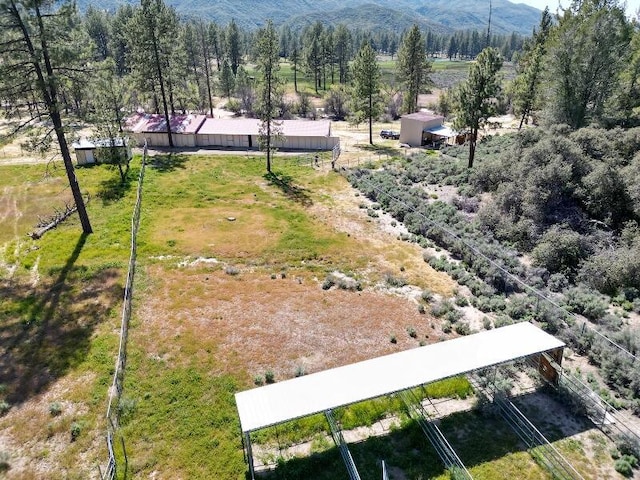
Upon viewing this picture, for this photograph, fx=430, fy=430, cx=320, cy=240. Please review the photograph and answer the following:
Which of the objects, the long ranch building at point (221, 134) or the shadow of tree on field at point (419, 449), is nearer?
the shadow of tree on field at point (419, 449)

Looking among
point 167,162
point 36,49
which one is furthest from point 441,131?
point 36,49

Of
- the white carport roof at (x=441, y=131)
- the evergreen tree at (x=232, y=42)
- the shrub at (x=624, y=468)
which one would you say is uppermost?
the evergreen tree at (x=232, y=42)

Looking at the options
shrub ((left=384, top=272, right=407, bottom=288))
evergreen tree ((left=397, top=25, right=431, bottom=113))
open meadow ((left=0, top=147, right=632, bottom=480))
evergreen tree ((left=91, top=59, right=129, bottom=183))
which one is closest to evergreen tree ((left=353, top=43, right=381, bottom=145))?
evergreen tree ((left=397, top=25, right=431, bottom=113))

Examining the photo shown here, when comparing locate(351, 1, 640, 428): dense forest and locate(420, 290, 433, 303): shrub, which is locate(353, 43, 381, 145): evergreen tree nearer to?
locate(351, 1, 640, 428): dense forest

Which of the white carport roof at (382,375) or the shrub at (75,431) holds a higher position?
the white carport roof at (382,375)

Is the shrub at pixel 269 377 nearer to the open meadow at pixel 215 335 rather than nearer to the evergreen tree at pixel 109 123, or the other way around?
the open meadow at pixel 215 335

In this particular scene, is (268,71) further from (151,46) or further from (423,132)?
(423,132)

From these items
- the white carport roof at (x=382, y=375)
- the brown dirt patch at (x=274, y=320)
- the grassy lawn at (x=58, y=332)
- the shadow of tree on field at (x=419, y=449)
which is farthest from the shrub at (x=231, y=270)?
the shadow of tree on field at (x=419, y=449)
